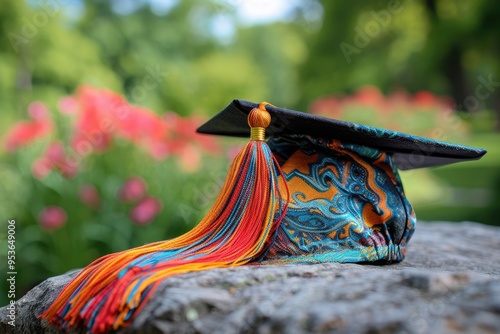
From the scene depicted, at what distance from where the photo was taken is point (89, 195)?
9.70 ft

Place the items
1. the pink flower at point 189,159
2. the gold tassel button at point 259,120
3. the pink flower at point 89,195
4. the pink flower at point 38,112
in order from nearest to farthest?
1. the gold tassel button at point 259,120
2. the pink flower at point 89,195
3. the pink flower at point 38,112
4. the pink flower at point 189,159

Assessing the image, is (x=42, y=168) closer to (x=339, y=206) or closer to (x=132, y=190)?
(x=132, y=190)

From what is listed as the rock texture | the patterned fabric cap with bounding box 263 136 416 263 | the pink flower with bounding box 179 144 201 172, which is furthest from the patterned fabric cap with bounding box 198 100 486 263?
the pink flower with bounding box 179 144 201 172

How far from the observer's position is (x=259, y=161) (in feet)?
4.16

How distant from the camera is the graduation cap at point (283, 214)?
3.65 feet

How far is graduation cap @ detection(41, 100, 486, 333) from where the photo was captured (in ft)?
3.65

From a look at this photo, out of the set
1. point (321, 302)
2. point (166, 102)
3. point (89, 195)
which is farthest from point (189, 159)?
point (166, 102)

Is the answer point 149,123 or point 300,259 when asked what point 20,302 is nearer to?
point 300,259

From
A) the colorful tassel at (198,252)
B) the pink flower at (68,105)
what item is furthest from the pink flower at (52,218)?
the colorful tassel at (198,252)

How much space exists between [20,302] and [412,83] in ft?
39.7

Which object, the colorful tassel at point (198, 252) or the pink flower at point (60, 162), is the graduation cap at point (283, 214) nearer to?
the colorful tassel at point (198, 252)

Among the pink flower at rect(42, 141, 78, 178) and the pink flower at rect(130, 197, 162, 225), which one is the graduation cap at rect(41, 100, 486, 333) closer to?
the pink flower at rect(130, 197, 162, 225)

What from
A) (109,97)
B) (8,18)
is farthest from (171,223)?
(8,18)

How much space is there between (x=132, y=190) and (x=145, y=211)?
0.12 meters
